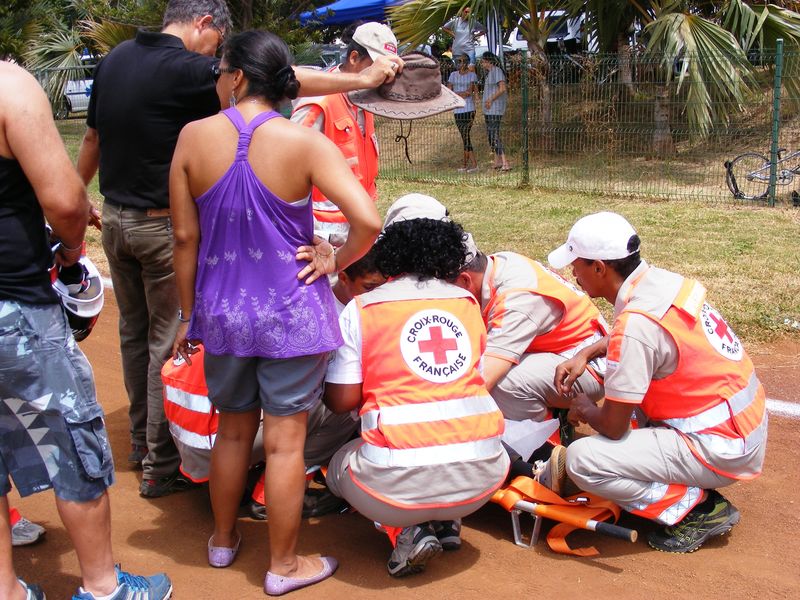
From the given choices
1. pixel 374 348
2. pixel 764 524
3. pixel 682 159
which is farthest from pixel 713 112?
pixel 374 348

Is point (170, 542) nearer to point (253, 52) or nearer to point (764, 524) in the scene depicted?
point (253, 52)

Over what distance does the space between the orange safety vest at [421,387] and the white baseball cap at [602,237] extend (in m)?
0.61

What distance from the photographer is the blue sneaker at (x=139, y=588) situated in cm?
295

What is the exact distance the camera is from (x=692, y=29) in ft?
38.1

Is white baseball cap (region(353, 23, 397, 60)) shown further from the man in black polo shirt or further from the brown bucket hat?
the man in black polo shirt

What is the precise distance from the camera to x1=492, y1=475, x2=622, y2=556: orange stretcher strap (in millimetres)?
3506

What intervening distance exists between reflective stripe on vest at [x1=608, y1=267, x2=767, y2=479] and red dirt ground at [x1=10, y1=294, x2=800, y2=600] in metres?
0.36

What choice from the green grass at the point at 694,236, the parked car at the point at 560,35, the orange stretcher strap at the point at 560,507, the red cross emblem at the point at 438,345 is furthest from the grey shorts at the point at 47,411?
the parked car at the point at 560,35

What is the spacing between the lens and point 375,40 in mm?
4301

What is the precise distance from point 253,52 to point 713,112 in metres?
9.25

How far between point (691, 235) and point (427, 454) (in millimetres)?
6496

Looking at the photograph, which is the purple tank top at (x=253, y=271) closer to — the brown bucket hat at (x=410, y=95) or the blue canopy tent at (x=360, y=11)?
the brown bucket hat at (x=410, y=95)

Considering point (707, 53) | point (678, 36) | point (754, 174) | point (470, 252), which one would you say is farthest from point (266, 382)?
point (678, 36)

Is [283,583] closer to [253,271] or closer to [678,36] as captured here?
[253,271]
